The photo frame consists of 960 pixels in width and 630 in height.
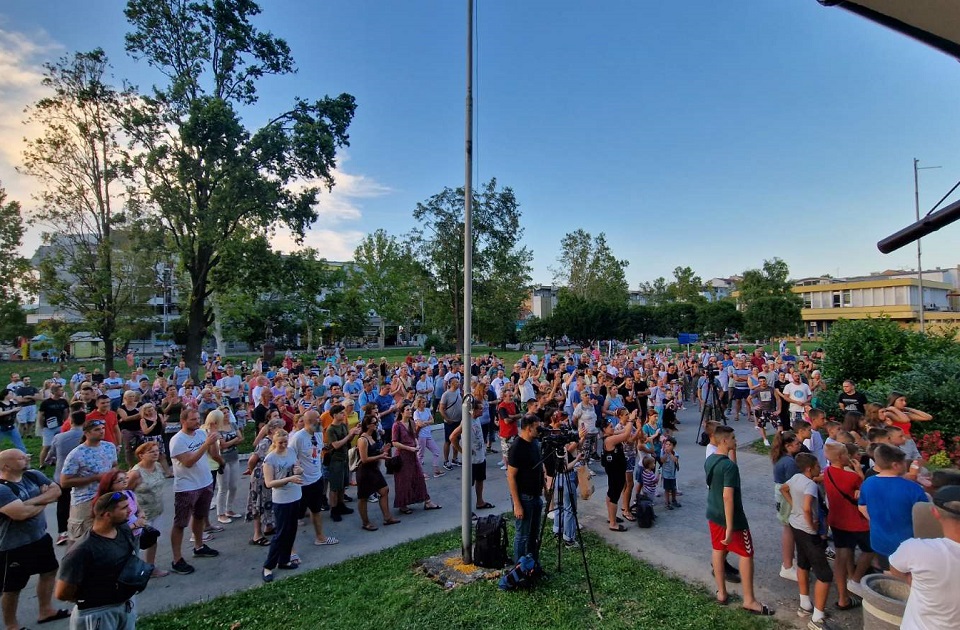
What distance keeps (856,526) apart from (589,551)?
2870 millimetres

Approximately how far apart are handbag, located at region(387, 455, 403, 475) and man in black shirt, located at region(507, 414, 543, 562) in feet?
8.78

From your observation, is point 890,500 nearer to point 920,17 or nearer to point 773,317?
point 920,17

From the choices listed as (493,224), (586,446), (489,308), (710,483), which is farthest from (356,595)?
(489,308)

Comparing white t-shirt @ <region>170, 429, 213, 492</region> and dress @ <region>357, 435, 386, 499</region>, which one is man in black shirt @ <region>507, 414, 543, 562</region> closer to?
dress @ <region>357, 435, 386, 499</region>

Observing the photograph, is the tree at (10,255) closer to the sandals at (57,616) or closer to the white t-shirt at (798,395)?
the sandals at (57,616)

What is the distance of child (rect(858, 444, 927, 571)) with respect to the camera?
158 inches

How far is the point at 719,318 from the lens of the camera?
205ft

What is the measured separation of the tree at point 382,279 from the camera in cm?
5603

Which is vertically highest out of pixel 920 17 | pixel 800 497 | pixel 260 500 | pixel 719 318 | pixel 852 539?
pixel 920 17

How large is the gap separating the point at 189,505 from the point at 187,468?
0.45 meters

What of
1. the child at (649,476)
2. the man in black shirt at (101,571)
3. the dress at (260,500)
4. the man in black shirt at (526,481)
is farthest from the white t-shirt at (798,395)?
the man in black shirt at (101,571)

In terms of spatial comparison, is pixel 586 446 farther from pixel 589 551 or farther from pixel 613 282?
pixel 613 282

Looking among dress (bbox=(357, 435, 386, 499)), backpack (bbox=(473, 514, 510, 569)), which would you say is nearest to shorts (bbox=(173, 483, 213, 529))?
dress (bbox=(357, 435, 386, 499))

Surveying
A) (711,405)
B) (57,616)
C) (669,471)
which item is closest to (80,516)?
(57,616)
